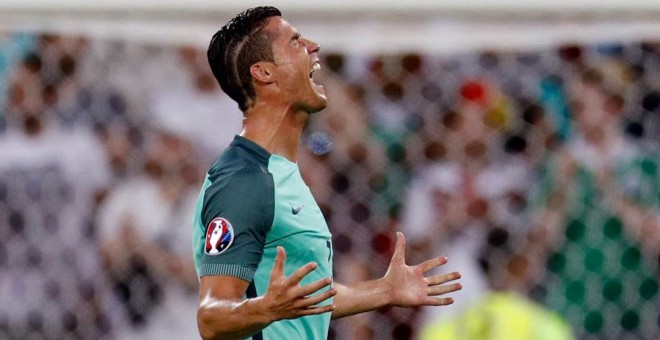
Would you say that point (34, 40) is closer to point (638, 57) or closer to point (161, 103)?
point (161, 103)

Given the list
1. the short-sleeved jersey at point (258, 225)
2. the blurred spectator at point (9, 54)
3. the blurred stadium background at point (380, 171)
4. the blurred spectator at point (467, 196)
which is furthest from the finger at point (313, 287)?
the blurred spectator at point (9, 54)

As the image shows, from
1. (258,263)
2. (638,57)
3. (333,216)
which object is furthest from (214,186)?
(638,57)

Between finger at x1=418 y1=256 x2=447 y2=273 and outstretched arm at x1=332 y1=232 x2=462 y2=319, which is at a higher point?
finger at x1=418 y1=256 x2=447 y2=273

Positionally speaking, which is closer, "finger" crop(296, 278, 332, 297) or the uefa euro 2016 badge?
"finger" crop(296, 278, 332, 297)

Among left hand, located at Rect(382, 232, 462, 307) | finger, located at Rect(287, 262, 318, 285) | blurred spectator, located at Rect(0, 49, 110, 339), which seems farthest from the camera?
blurred spectator, located at Rect(0, 49, 110, 339)

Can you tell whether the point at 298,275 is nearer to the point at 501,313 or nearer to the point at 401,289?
the point at 401,289

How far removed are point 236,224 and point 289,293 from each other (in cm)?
19

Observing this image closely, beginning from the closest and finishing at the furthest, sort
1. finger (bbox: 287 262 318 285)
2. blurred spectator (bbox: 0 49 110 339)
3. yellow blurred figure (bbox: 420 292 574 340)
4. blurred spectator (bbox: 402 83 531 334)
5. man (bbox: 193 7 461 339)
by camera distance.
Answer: finger (bbox: 287 262 318 285) < man (bbox: 193 7 461 339) < yellow blurred figure (bbox: 420 292 574 340) < blurred spectator (bbox: 402 83 531 334) < blurred spectator (bbox: 0 49 110 339)

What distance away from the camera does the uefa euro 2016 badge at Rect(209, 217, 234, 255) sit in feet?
→ 5.16

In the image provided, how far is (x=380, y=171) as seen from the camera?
10.3ft

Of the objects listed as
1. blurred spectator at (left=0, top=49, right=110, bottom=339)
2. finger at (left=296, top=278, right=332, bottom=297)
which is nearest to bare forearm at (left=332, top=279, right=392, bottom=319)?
finger at (left=296, top=278, right=332, bottom=297)

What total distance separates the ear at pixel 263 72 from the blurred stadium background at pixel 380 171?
3.70ft

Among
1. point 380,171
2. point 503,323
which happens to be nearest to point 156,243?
point 380,171

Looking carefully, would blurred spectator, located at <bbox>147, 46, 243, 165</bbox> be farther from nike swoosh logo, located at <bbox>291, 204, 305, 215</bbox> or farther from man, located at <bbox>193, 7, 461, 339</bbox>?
nike swoosh logo, located at <bbox>291, 204, 305, 215</bbox>
